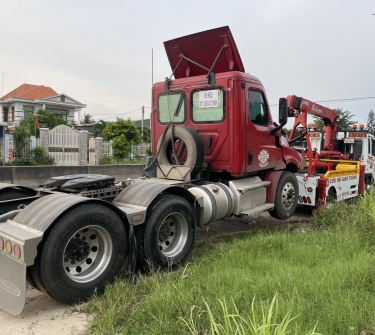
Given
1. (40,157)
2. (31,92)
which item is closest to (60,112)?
(31,92)

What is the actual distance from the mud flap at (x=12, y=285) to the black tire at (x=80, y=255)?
14 centimetres

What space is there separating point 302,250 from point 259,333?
265cm

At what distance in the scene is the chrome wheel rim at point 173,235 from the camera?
169 inches

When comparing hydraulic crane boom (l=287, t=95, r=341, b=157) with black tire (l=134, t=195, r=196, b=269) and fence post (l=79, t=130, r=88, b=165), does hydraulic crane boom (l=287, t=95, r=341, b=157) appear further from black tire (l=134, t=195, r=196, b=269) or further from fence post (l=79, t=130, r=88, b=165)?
fence post (l=79, t=130, r=88, b=165)

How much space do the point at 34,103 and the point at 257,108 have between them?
3819 centimetres

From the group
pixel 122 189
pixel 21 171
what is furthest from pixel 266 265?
pixel 21 171

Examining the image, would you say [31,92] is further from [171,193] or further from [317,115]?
[171,193]

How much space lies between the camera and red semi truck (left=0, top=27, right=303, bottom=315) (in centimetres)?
315

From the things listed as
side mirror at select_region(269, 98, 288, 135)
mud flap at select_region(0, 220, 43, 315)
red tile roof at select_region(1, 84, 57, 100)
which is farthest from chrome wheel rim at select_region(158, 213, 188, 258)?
red tile roof at select_region(1, 84, 57, 100)

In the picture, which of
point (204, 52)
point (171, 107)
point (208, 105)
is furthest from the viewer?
point (171, 107)

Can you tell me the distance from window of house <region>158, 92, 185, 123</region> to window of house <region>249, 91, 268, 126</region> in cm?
113

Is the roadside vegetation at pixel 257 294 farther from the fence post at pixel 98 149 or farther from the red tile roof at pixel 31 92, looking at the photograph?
the red tile roof at pixel 31 92

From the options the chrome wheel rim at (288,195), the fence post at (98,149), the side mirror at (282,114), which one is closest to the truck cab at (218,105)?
the side mirror at (282,114)

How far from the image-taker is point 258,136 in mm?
5828
